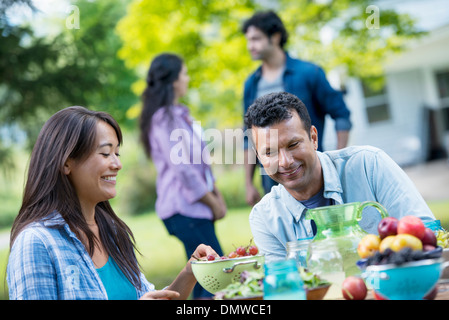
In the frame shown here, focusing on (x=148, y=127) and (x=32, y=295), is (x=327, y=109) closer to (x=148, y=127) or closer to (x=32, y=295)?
(x=148, y=127)

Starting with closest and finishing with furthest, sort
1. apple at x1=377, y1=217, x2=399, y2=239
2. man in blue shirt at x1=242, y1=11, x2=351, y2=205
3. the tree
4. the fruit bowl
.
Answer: the fruit bowl, apple at x1=377, y1=217, x2=399, y2=239, man in blue shirt at x1=242, y1=11, x2=351, y2=205, the tree

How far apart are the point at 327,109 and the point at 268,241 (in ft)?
5.68

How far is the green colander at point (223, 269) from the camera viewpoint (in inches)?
63.0

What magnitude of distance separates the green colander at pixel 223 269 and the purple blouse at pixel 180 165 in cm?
210

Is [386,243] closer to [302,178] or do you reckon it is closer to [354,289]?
[354,289]

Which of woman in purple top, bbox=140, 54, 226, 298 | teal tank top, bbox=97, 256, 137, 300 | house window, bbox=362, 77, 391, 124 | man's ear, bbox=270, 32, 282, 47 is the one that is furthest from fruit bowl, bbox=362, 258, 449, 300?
house window, bbox=362, 77, 391, 124

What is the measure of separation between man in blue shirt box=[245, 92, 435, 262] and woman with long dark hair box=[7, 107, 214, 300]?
40 cm

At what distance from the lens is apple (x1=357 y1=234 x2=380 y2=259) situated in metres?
1.35

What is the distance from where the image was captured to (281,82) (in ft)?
12.6

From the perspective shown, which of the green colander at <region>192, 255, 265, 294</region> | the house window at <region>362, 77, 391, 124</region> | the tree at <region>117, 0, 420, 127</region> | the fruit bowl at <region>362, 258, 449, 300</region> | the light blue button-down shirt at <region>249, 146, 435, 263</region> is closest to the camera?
the fruit bowl at <region>362, 258, 449, 300</region>

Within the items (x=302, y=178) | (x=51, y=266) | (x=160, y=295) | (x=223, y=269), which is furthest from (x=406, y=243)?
(x=51, y=266)

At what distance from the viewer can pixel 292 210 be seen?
2154mm

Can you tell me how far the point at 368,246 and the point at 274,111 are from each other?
2.43 ft

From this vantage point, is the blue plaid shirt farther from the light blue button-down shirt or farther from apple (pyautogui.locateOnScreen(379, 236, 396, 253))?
apple (pyautogui.locateOnScreen(379, 236, 396, 253))
